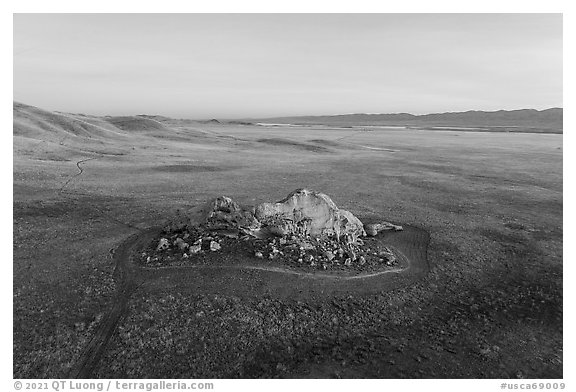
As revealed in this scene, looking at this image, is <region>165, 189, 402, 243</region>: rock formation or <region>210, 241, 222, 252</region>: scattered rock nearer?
<region>210, 241, 222, 252</region>: scattered rock

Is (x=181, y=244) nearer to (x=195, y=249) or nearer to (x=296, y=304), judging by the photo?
(x=195, y=249)

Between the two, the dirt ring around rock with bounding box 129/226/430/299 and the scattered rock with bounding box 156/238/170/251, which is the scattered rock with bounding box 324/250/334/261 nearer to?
the dirt ring around rock with bounding box 129/226/430/299

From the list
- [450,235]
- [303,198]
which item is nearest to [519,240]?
[450,235]

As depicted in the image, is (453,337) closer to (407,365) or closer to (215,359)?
(407,365)

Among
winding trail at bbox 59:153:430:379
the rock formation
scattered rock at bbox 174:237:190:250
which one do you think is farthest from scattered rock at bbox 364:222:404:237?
scattered rock at bbox 174:237:190:250

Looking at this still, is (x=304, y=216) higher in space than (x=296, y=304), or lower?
higher

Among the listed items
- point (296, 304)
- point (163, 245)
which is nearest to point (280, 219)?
point (296, 304)

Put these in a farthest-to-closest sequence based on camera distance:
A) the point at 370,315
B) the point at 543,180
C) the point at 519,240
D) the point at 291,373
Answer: the point at 543,180 → the point at 519,240 → the point at 370,315 → the point at 291,373

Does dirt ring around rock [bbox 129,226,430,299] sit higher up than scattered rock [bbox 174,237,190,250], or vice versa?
scattered rock [bbox 174,237,190,250]

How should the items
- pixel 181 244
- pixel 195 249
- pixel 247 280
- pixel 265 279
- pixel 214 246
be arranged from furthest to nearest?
pixel 181 244 < pixel 214 246 < pixel 195 249 < pixel 265 279 < pixel 247 280
